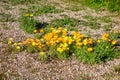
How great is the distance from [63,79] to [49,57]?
36.3 inches

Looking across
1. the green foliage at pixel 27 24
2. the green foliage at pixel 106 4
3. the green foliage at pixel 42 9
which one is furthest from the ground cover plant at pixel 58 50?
the green foliage at pixel 106 4

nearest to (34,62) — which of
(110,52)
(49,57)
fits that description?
(49,57)

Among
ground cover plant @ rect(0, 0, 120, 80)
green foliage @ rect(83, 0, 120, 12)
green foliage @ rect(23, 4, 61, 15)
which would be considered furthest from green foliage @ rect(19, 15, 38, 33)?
green foliage @ rect(83, 0, 120, 12)

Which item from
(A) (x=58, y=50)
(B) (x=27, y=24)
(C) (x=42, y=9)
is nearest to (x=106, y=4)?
(C) (x=42, y=9)

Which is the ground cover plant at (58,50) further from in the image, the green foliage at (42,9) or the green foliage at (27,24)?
the green foliage at (42,9)

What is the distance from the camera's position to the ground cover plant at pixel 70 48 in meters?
7.38

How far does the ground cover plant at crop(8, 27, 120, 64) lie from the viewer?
7.38 meters

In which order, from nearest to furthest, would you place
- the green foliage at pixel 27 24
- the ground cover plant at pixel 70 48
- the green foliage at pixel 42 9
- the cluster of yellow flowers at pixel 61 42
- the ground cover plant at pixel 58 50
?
the ground cover plant at pixel 58 50 → the ground cover plant at pixel 70 48 → the cluster of yellow flowers at pixel 61 42 → the green foliage at pixel 27 24 → the green foliage at pixel 42 9

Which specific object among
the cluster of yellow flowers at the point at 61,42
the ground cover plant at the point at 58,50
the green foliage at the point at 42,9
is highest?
the cluster of yellow flowers at the point at 61,42

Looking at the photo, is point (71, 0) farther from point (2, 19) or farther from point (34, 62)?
point (34, 62)

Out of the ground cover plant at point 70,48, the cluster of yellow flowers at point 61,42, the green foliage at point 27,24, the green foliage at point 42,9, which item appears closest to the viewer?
the ground cover plant at point 70,48

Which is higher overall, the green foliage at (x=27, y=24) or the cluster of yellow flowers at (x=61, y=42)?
the cluster of yellow flowers at (x=61, y=42)

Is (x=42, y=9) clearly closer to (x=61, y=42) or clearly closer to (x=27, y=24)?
(x=27, y=24)

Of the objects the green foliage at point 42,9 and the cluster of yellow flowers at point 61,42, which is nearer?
the cluster of yellow flowers at point 61,42
